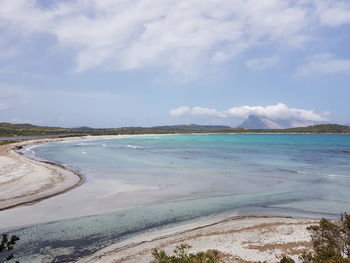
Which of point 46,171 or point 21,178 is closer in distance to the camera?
point 21,178

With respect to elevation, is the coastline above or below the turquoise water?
above

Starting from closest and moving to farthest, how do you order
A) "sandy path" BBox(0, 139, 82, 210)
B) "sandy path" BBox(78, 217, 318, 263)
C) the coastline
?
"sandy path" BBox(78, 217, 318, 263), the coastline, "sandy path" BBox(0, 139, 82, 210)

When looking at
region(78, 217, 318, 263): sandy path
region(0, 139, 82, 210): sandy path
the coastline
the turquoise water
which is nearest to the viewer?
region(78, 217, 318, 263): sandy path

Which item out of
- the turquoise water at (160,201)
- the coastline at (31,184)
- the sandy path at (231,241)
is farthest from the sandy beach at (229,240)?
the turquoise water at (160,201)

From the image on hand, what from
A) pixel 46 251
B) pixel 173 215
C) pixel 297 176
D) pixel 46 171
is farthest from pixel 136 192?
pixel 297 176

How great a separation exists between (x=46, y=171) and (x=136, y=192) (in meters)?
18.4

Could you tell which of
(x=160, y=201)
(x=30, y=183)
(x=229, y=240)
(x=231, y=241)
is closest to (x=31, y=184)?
(x=30, y=183)

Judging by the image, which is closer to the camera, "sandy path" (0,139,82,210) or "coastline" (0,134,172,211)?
"coastline" (0,134,172,211)

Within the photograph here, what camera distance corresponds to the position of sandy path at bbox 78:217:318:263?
15.9 m

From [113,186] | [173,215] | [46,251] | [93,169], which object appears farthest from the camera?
[93,169]

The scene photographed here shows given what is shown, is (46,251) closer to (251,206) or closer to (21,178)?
(251,206)

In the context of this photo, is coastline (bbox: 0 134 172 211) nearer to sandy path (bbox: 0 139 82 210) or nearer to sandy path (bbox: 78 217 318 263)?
sandy path (bbox: 0 139 82 210)

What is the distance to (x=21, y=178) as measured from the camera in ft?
121

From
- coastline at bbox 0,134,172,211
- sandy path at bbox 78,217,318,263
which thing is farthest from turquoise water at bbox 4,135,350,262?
sandy path at bbox 78,217,318,263
